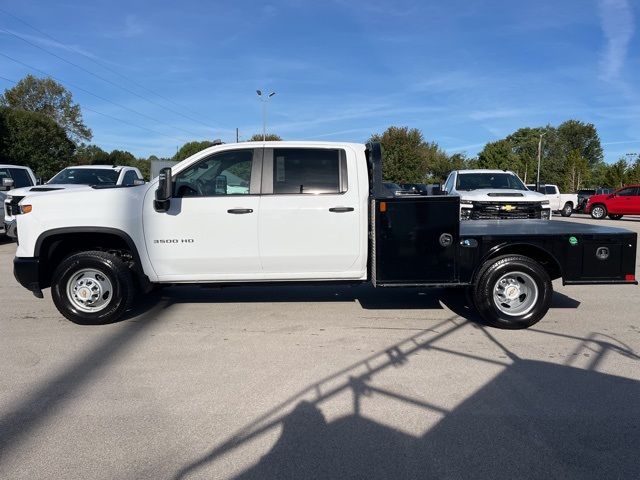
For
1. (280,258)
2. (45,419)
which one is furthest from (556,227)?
(45,419)

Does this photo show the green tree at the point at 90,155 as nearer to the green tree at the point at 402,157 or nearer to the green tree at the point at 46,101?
the green tree at the point at 46,101

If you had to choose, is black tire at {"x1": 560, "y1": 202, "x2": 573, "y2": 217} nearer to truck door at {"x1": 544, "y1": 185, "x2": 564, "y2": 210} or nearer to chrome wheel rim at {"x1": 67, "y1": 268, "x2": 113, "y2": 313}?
truck door at {"x1": 544, "y1": 185, "x2": 564, "y2": 210}

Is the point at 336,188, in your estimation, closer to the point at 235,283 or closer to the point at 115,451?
the point at 235,283

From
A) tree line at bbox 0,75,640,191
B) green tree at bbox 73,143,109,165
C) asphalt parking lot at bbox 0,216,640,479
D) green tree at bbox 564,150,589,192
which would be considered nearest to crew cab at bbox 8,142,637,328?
asphalt parking lot at bbox 0,216,640,479

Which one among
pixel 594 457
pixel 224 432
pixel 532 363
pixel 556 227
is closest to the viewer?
pixel 594 457

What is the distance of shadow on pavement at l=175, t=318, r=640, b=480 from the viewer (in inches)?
123

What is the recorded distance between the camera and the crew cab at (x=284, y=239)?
19.1ft

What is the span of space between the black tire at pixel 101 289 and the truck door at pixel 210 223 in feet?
1.37

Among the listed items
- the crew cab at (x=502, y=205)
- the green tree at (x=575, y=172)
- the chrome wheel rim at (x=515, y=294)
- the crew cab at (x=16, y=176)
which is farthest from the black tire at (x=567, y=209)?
the green tree at (x=575, y=172)

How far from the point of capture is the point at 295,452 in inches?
130

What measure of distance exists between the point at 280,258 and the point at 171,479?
3214 millimetres

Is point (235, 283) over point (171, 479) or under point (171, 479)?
over

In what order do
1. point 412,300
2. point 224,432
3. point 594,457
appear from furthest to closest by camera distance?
point 412,300 → point 224,432 → point 594,457

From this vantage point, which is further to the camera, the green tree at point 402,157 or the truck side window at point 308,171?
the green tree at point 402,157
